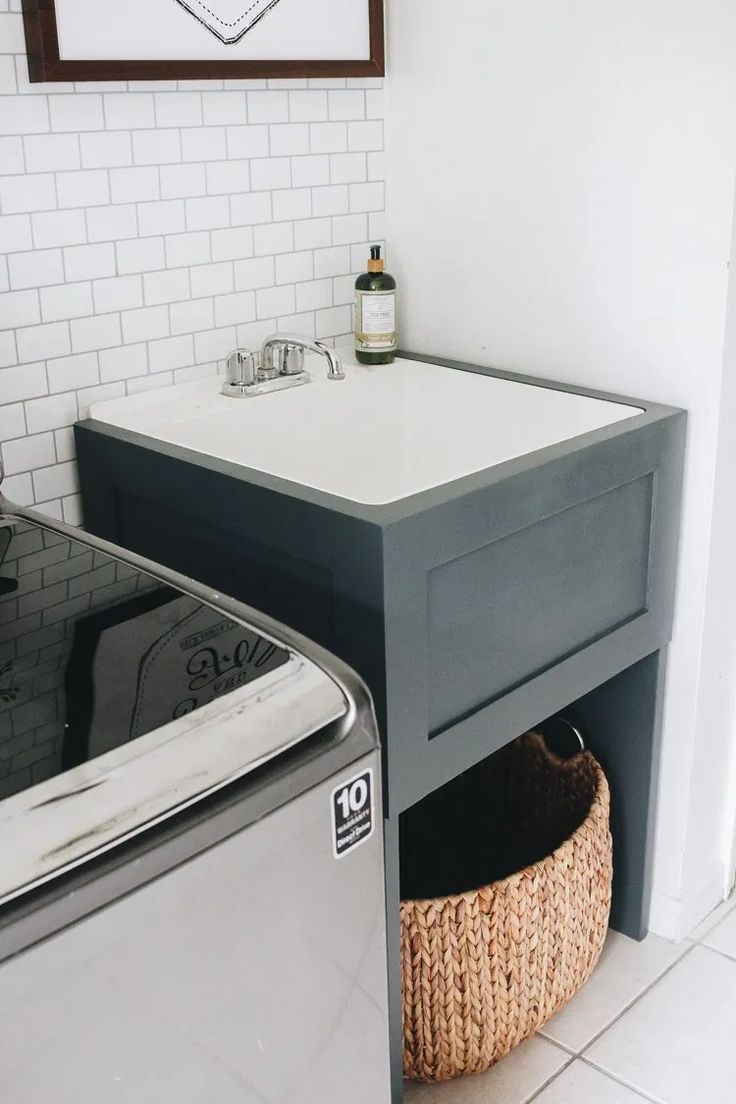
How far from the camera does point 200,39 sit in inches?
71.4

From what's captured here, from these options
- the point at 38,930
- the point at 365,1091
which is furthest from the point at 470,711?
the point at 38,930

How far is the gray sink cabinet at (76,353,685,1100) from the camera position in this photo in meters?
1.45

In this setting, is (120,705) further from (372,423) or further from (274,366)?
(274,366)

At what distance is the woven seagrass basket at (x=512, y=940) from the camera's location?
1.76 meters

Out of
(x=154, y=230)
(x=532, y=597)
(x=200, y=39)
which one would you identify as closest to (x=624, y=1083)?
(x=532, y=597)

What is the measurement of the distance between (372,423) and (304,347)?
22 cm

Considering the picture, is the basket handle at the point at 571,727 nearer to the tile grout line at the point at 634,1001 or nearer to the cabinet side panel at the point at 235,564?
the tile grout line at the point at 634,1001

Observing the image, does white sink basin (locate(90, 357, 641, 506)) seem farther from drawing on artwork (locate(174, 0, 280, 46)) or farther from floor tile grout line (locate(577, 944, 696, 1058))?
floor tile grout line (locate(577, 944, 696, 1058))

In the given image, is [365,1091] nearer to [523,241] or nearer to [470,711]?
[470,711]

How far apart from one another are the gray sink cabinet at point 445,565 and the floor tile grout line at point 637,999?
0.43 m

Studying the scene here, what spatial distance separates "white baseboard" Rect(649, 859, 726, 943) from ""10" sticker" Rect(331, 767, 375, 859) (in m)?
1.28

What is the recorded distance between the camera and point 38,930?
2.74 ft

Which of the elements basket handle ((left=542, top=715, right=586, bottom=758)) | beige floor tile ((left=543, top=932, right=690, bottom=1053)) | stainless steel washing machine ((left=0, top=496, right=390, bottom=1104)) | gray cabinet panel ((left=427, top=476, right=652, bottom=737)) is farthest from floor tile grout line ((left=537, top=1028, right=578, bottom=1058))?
stainless steel washing machine ((left=0, top=496, right=390, bottom=1104))

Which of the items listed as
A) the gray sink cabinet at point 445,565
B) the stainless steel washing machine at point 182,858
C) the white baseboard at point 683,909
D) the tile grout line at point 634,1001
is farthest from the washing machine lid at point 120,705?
the white baseboard at point 683,909
